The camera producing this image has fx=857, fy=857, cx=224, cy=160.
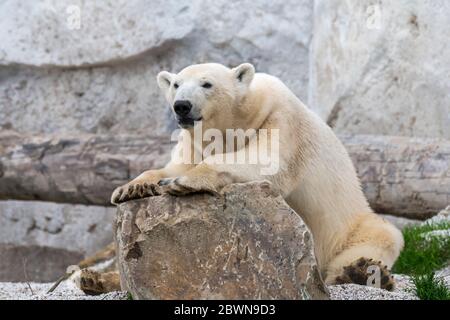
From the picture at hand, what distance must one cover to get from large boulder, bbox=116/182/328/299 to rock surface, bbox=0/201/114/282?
548cm

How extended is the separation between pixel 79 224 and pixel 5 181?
1.84 meters

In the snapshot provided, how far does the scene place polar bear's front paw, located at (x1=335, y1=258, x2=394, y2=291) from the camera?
4.28 metres

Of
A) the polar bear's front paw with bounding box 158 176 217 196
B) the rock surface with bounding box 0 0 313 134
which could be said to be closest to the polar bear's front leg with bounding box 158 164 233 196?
the polar bear's front paw with bounding box 158 176 217 196

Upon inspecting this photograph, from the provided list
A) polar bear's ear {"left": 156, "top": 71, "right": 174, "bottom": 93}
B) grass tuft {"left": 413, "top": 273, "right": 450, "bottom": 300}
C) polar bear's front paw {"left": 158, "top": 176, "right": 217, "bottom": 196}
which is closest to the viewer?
polar bear's front paw {"left": 158, "top": 176, "right": 217, "bottom": 196}

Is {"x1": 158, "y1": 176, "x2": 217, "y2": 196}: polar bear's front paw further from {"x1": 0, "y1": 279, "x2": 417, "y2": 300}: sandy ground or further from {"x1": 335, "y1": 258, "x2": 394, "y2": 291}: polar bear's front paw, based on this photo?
{"x1": 335, "y1": 258, "x2": 394, "y2": 291}: polar bear's front paw

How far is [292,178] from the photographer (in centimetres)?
450

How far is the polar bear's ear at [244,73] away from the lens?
4.65 meters

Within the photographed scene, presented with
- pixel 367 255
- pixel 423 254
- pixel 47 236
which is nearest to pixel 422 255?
pixel 423 254

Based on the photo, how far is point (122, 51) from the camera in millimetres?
8852

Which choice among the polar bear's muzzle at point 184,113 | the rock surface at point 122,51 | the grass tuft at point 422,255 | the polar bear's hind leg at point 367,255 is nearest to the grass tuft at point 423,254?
the grass tuft at point 422,255

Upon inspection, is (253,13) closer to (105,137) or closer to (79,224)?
(105,137)

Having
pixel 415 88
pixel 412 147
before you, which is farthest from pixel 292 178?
pixel 415 88

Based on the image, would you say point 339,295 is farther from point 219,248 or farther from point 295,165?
point 295,165

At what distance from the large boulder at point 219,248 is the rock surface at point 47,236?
18.0ft
